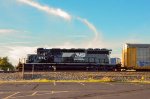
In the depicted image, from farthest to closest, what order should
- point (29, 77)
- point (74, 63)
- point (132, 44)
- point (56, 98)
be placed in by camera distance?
point (132, 44), point (74, 63), point (29, 77), point (56, 98)

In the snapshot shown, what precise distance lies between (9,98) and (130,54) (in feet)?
145

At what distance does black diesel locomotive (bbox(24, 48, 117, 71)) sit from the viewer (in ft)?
182

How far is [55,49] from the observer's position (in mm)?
59219

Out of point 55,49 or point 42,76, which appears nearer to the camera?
point 42,76

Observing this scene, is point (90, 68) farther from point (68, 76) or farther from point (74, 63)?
point (68, 76)

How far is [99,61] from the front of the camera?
56.5m

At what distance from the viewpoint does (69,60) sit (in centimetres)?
5694

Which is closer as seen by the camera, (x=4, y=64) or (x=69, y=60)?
(x=69, y=60)

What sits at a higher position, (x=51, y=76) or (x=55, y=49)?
(x=55, y=49)

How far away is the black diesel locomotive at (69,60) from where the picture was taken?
5547cm

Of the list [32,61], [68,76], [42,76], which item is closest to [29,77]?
[42,76]

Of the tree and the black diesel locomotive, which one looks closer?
the black diesel locomotive

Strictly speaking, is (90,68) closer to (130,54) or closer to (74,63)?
(74,63)

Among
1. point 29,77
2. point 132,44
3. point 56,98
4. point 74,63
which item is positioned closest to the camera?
point 56,98
